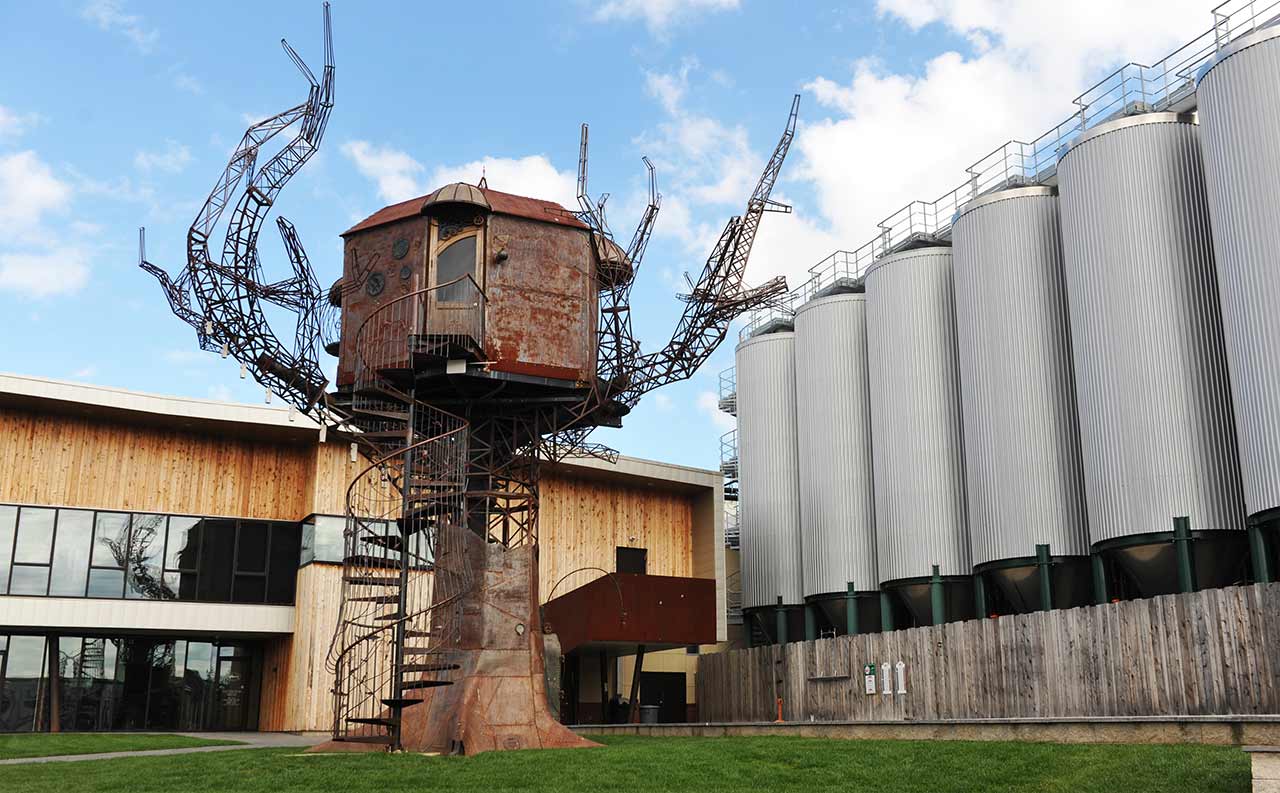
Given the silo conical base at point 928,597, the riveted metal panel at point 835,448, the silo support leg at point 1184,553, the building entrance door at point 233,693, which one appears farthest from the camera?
the riveted metal panel at point 835,448

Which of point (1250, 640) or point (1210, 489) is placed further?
point (1210, 489)

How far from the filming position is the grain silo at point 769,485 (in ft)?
144

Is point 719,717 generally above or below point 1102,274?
below

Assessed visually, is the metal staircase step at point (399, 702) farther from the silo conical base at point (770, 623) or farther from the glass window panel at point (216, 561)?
the silo conical base at point (770, 623)

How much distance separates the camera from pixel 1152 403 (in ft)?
93.0

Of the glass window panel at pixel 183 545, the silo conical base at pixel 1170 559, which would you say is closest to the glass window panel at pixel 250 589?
the glass window panel at pixel 183 545

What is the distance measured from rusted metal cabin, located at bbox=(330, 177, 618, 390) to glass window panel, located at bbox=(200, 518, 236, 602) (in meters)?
16.2

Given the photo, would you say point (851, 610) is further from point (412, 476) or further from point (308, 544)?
point (412, 476)

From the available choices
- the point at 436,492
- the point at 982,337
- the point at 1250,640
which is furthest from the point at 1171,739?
the point at 982,337

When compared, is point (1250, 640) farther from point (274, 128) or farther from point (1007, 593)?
point (274, 128)

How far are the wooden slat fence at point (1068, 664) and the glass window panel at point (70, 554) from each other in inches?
862

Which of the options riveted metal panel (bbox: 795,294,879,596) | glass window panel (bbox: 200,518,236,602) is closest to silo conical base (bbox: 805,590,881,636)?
riveted metal panel (bbox: 795,294,879,596)

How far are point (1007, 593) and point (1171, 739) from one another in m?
16.3

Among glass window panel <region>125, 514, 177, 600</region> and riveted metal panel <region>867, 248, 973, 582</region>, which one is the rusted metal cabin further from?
glass window panel <region>125, 514, 177, 600</region>
